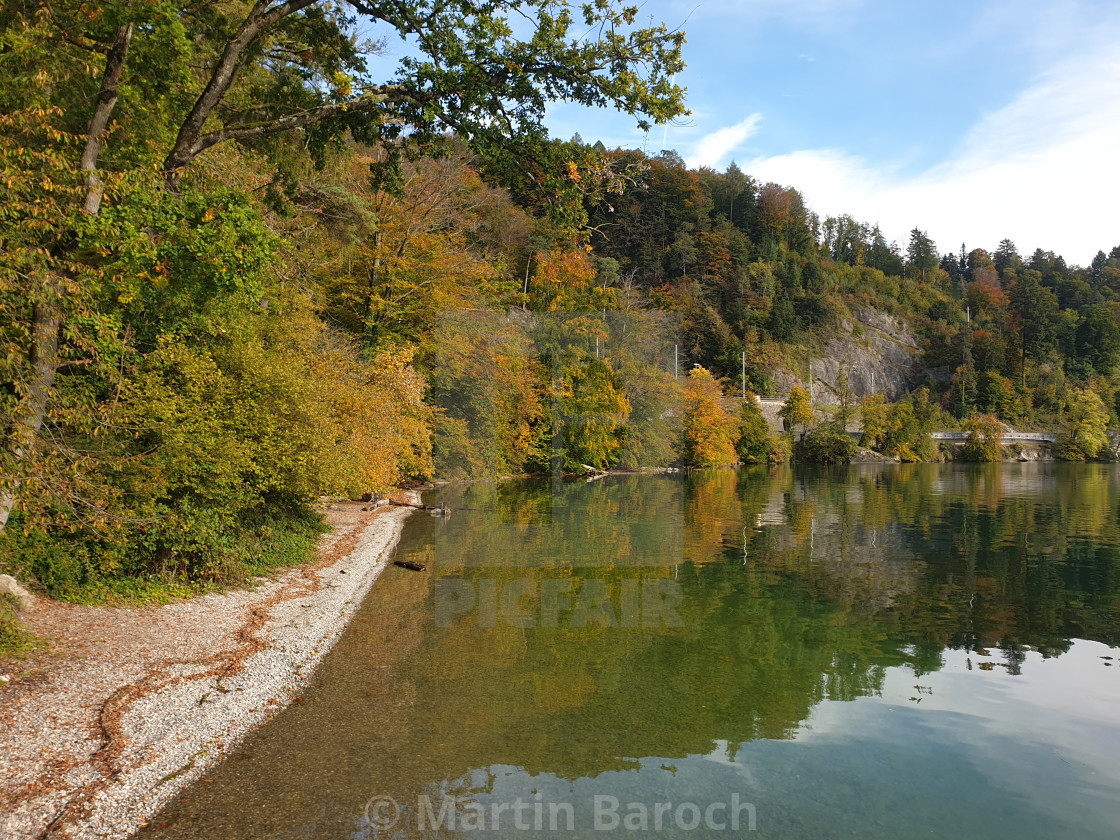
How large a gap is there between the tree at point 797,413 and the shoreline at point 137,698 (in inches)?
2523

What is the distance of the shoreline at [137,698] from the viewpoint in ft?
18.0

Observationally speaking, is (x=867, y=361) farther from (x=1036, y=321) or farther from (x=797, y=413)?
(x=797, y=413)

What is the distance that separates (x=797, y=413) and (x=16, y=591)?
68.6 m

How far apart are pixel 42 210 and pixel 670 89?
21.6ft

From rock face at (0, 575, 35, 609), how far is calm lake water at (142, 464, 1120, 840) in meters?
3.83

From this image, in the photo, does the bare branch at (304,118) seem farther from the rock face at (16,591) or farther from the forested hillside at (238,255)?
the rock face at (16,591)

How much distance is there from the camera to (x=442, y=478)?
35125 mm

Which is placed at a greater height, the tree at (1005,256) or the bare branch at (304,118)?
the tree at (1005,256)

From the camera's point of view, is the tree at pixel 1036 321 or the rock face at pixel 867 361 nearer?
the rock face at pixel 867 361

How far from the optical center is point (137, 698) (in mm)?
7227

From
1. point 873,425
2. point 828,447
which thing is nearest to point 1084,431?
point 873,425

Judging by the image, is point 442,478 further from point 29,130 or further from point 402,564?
point 29,130

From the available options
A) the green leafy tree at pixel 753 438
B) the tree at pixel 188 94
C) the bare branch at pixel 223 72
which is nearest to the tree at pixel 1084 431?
the green leafy tree at pixel 753 438

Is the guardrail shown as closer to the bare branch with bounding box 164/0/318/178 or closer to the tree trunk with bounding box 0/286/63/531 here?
the bare branch with bounding box 164/0/318/178
